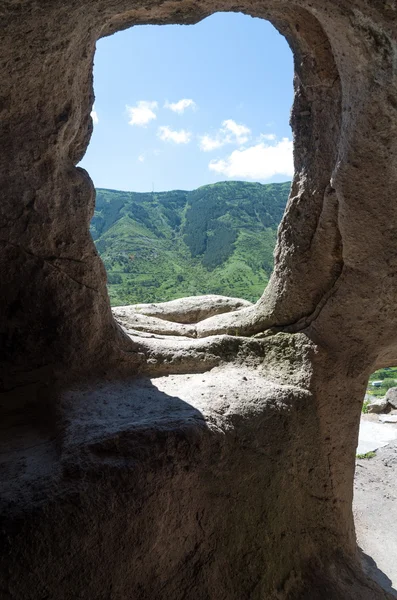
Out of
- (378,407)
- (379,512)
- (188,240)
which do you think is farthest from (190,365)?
(188,240)

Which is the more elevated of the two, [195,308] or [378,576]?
[195,308]

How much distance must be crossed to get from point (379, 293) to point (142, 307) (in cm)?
234

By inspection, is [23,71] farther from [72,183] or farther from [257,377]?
[257,377]

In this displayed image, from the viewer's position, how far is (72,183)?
129 inches

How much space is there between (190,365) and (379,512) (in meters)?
4.11

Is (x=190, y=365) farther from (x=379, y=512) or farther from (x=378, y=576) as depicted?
(x=379, y=512)

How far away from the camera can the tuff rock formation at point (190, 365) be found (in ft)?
7.87

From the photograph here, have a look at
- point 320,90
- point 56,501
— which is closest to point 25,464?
point 56,501

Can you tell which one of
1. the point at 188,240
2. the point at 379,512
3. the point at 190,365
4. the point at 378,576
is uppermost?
the point at 188,240

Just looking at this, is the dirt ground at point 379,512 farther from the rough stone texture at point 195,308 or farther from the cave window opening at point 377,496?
the rough stone texture at point 195,308

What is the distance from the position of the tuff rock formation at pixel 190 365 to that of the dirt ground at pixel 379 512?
155 centimetres

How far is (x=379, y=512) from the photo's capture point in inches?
251

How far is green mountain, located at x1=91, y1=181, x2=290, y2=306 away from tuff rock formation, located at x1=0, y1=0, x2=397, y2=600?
2375 centimetres

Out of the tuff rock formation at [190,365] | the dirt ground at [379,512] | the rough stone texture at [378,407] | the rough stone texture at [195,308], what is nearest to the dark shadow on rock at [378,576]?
the dirt ground at [379,512]
